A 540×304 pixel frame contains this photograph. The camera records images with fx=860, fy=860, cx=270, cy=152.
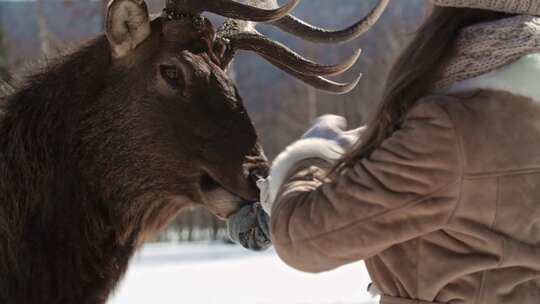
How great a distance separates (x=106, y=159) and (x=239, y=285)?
8298 millimetres

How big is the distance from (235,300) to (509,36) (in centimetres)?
844

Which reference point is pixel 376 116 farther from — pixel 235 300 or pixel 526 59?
pixel 235 300

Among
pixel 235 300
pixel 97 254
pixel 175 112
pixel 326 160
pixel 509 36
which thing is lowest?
pixel 235 300

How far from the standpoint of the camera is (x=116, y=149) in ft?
11.9

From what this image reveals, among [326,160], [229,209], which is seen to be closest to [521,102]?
[326,160]

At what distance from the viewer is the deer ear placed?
11.8ft

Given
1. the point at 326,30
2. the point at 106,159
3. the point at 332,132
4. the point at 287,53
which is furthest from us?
the point at 326,30

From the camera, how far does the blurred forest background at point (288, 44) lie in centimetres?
2391

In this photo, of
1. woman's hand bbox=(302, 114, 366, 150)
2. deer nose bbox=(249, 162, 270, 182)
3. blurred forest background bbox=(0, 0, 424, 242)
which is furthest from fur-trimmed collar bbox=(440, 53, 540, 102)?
blurred forest background bbox=(0, 0, 424, 242)

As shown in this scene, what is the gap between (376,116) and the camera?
7.25 feet

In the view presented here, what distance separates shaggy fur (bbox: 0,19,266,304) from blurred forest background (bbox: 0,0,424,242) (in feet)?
42.7

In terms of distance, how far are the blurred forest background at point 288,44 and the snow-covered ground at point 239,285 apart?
5.60 m

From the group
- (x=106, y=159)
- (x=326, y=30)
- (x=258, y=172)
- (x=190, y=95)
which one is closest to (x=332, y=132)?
(x=258, y=172)

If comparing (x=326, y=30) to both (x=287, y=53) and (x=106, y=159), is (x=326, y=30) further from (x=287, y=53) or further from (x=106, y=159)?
(x=106, y=159)
